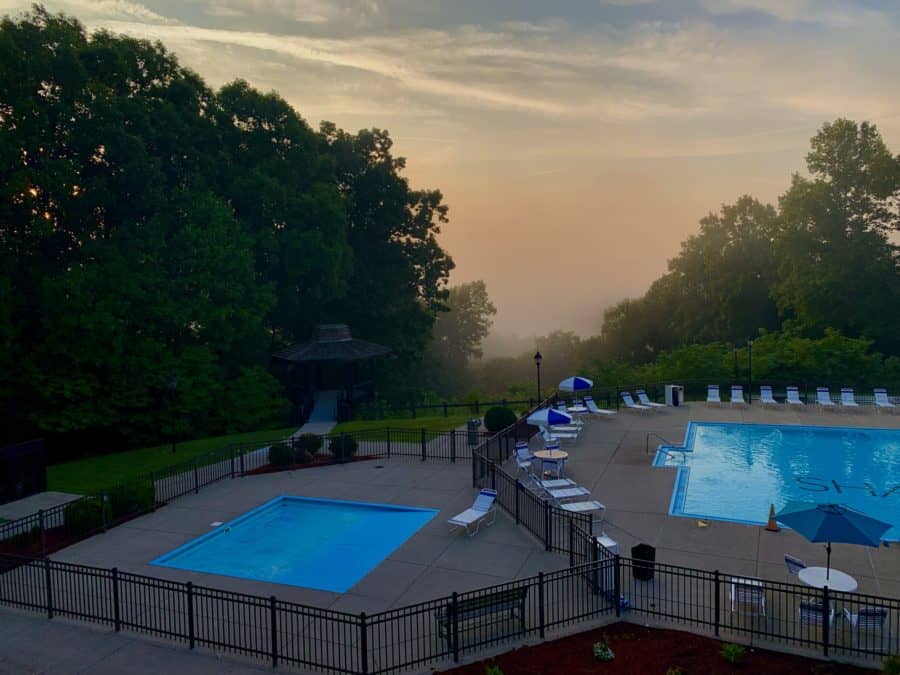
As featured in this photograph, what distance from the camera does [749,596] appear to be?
10.8m

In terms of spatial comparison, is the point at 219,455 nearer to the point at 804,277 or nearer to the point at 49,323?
the point at 49,323

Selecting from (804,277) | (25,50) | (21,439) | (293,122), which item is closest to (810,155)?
(804,277)

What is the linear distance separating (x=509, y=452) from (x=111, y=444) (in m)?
21.9

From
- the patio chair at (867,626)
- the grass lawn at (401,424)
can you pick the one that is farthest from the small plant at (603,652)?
the grass lawn at (401,424)

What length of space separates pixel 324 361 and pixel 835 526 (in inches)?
1168

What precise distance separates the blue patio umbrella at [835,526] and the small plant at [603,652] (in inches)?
147

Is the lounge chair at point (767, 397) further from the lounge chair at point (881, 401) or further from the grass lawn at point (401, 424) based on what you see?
the grass lawn at point (401, 424)

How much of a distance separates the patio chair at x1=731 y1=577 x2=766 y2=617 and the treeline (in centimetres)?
2274

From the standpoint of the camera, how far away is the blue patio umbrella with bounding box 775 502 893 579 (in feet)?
34.8

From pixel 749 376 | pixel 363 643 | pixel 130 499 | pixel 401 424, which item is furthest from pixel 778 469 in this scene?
pixel 130 499

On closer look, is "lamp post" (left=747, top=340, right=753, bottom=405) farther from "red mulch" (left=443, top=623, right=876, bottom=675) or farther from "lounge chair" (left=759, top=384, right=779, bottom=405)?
"red mulch" (left=443, top=623, right=876, bottom=675)

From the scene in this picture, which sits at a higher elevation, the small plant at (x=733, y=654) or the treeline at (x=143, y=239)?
the treeline at (x=143, y=239)

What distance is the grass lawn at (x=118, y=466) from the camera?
887 inches

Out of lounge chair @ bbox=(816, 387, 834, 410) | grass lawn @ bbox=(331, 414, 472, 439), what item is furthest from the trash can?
lounge chair @ bbox=(816, 387, 834, 410)
